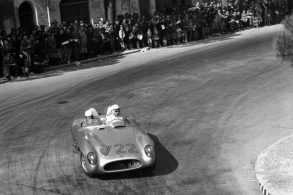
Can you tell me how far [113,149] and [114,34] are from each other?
1681cm

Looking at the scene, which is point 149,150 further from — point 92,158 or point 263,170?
point 263,170

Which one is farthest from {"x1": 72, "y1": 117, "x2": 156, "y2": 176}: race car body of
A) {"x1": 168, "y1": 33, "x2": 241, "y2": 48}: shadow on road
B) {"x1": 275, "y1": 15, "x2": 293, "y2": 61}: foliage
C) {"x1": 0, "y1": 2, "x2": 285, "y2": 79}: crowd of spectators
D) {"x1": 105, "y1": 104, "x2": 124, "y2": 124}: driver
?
{"x1": 168, "y1": 33, "x2": 241, "y2": 48}: shadow on road

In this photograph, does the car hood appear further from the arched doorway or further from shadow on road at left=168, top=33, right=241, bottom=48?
the arched doorway

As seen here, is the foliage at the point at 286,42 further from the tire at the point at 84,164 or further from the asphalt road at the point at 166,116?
the tire at the point at 84,164

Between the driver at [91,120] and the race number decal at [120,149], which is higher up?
the driver at [91,120]

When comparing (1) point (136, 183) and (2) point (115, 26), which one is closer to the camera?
(1) point (136, 183)

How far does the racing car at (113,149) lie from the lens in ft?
39.7

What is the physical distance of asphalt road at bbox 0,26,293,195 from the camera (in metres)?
12.1

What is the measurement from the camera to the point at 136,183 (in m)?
11.9

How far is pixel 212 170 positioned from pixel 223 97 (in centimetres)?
631

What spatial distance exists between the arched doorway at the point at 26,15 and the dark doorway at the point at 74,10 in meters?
2.15

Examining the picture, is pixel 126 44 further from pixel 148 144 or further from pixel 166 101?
pixel 148 144

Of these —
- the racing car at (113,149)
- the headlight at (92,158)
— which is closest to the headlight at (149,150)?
the racing car at (113,149)

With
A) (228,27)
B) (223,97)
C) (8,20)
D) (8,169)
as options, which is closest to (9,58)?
(8,20)
